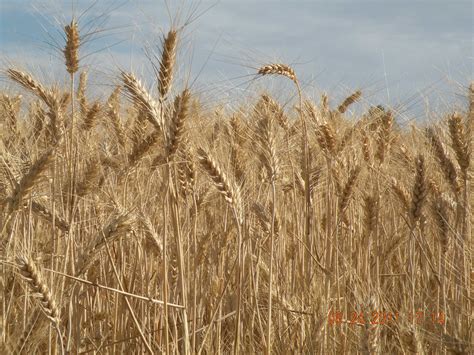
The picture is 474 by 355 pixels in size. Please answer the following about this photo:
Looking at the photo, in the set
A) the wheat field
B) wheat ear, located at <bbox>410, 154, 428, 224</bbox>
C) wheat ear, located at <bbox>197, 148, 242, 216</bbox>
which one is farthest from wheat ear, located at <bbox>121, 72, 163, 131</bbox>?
wheat ear, located at <bbox>410, 154, 428, 224</bbox>

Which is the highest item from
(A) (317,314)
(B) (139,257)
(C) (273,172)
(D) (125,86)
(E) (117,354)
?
(D) (125,86)

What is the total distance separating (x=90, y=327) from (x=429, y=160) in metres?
1.93

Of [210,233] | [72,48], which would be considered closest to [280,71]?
[210,233]

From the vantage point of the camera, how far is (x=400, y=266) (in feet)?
13.9

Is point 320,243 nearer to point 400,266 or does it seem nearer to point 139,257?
point 400,266

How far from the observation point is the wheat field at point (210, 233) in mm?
2348

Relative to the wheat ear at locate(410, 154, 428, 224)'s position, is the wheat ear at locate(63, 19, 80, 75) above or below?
above

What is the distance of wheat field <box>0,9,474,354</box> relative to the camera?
2348 mm

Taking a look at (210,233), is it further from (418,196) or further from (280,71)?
(418,196)

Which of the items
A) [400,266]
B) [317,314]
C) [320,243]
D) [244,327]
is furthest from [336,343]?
[400,266]

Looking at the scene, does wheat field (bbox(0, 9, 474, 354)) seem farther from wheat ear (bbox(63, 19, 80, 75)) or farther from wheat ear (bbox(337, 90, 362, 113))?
wheat ear (bbox(337, 90, 362, 113))
